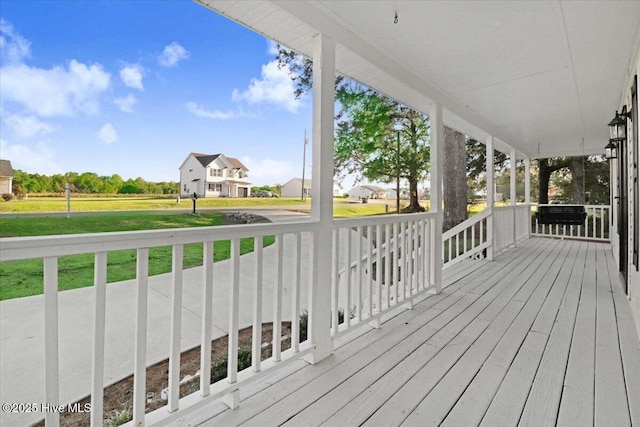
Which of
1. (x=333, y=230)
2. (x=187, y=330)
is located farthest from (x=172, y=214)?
(x=187, y=330)

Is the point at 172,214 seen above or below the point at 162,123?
below

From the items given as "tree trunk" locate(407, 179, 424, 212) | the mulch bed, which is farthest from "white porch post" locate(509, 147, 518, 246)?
the mulch bed

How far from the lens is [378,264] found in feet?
9.40

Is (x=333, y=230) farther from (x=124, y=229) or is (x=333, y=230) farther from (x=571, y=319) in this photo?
(x=571, y=319)

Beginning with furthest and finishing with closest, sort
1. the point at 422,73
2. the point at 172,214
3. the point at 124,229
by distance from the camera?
the point at 422,73, the point at 172,214, the point at 124,229

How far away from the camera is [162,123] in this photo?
1406 millimetres

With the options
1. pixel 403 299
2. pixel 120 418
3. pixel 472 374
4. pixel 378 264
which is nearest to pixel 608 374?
pixel 472 374

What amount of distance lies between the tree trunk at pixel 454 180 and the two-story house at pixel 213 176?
6904 millimetres

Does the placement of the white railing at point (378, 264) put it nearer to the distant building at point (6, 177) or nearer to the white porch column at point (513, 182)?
the distant building at point (6, 177)

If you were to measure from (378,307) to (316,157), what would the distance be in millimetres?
1428

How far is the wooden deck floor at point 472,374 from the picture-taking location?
1.67 m

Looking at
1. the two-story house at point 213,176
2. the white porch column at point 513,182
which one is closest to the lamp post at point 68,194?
the two-story house at point 213,176

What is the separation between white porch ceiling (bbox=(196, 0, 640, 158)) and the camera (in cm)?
217

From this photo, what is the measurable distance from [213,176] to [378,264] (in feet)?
5.58
